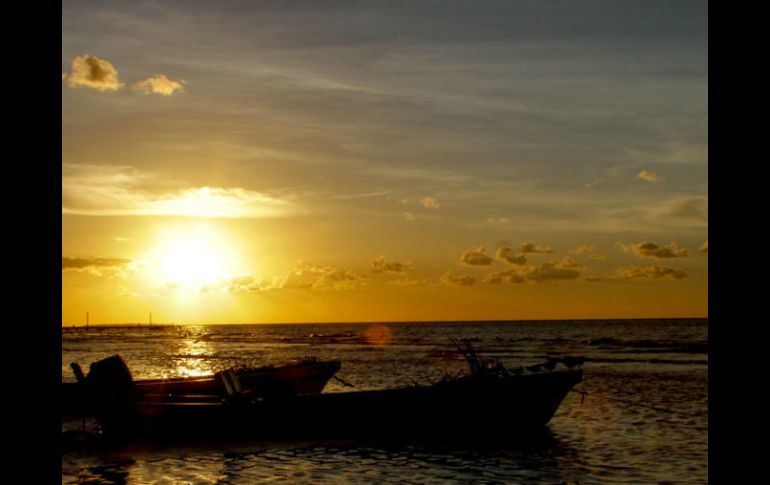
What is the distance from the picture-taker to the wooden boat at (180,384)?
2167cm

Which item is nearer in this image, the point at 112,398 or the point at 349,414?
the point at 349,414

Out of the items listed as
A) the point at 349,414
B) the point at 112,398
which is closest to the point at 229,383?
the point at 112,398

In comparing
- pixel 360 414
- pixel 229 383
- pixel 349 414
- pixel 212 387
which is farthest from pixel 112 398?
pixel 360 414

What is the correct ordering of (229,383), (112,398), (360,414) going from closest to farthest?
(360,414)
(112,398)
(229,383)

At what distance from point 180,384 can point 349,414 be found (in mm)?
8239

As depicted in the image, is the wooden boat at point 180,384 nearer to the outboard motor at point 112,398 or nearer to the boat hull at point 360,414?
the outboard motor at point 112,398

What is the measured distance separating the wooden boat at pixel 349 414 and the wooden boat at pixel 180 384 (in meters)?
0.54

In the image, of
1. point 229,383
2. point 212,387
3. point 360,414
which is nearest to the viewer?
point 360,414

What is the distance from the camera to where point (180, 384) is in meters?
27.1

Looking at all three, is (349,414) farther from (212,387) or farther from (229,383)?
(212,387)

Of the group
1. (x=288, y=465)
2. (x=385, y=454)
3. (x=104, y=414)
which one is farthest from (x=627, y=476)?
(x=104, y=414)

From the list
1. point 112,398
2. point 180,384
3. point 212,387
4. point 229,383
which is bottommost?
point 212,387

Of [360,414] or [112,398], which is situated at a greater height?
[112,398]
